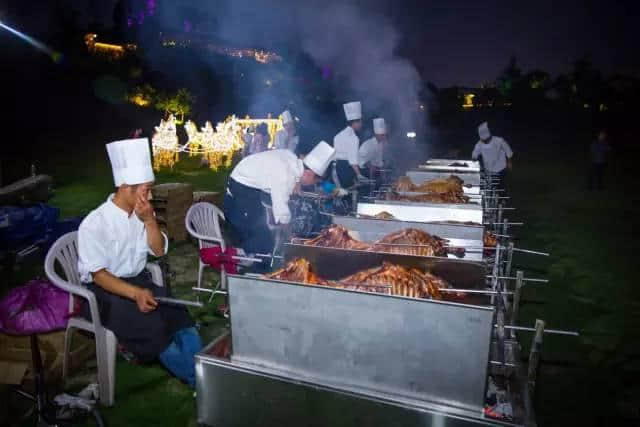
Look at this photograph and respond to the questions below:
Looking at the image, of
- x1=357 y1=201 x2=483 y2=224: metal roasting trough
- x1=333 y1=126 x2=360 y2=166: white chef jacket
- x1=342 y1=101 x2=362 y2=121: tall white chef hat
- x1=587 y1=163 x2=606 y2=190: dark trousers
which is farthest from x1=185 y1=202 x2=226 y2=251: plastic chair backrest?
x1=587 y1=163 x2=606 y2=190: dark trousers

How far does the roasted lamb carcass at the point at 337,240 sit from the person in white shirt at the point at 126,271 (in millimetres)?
1317

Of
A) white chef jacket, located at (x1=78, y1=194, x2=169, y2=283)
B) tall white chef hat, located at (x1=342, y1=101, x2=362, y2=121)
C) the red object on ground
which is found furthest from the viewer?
tall white chef hat, located at (x1=342, y1=101, x2=362, y2=121)

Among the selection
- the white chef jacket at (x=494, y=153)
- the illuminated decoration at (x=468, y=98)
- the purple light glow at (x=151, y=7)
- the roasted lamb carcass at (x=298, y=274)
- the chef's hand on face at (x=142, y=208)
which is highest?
the purple light glow at (x=151, y=7)

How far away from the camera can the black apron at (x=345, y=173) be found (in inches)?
328

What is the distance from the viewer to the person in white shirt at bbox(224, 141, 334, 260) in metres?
5.07

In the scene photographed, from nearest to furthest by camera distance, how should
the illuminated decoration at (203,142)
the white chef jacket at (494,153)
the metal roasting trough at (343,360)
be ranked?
the metal roasting trough at (343,360) < the white chef jacket at (494,153) < the illuminated decoration at (203,142)

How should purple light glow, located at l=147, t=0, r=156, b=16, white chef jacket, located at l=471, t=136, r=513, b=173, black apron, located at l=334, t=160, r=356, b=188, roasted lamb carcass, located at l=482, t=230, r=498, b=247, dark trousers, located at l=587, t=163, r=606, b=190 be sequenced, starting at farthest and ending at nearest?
purple light glow, located at l=147, t=0, r=156, b=16 → dark trousers, located at l=587, t=163, r=606, b=190 → white chef jacket, located at l=471, t=136, r=513, b=173 → black apron, located at l=334, t=160, r=356, b=188 → roasted lamb carcass, located at l=482, t=230, r=498, b=247

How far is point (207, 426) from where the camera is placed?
108 inches

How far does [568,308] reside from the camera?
5.45 m

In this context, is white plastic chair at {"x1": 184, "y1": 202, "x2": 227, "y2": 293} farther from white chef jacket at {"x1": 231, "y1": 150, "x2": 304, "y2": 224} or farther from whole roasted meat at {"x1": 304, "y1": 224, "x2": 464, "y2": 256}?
whole roasted meat at {"x1": 304, "y1": 224, "x2": 464, "y2": 256}

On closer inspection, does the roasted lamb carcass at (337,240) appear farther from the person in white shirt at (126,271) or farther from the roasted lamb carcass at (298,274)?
the person in white shirt at (126,271)

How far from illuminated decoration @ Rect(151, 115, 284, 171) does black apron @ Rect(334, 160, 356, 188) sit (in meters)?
7.80

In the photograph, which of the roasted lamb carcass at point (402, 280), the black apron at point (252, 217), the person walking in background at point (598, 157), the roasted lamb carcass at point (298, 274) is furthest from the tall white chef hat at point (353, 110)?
the person walking in background at point (598, 157)

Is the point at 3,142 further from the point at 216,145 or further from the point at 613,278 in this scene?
the point at 613,278
